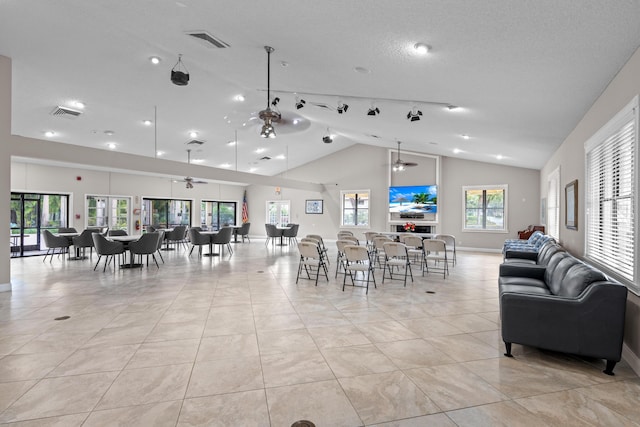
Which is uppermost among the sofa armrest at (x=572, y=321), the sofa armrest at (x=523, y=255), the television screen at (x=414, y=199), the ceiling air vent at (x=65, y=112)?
the ceiling air vent at (x=65, y=112)

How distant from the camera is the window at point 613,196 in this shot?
2.87 m

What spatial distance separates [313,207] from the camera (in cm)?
1468

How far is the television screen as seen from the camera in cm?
1162

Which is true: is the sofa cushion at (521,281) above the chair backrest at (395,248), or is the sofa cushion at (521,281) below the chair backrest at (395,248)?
below

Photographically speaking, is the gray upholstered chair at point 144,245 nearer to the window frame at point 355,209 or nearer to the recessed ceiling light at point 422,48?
the recessed ceiling light at point 422,48

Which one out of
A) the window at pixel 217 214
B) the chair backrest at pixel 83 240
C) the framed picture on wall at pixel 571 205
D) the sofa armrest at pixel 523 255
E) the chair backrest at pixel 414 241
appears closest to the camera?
Result: the framed picture on wall at pixel 571 205

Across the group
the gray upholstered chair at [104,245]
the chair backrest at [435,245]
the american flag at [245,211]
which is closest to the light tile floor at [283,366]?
the chair backrest at [435,245]

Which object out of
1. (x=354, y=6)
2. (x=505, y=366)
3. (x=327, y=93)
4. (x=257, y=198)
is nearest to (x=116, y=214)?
(x=257, y=198)

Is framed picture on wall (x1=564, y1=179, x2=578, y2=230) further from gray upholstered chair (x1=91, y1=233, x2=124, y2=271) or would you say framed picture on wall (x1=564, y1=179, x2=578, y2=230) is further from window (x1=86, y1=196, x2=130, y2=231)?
window (x1=86, y1=196, x2=130, y2=231)

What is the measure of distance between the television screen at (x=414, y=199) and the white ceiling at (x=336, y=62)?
3235 mm

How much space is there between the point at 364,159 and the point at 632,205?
10.7 meters

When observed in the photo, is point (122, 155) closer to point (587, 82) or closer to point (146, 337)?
point (146, 337)

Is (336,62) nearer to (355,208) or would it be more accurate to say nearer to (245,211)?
(355,208)

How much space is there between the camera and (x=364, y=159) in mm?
13297
